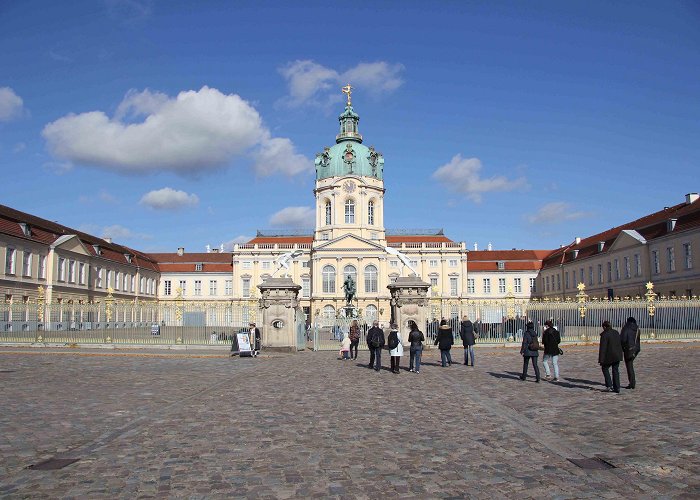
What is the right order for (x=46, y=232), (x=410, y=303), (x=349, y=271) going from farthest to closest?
(x=349, y=271) < (x=46, y=232) < (x=410, y=303)

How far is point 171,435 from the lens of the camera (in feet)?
28.2

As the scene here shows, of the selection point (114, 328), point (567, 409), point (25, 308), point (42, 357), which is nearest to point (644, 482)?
point (567, 409)

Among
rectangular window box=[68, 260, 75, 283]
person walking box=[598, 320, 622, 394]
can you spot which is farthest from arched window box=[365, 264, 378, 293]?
person walking box=[598, 320, 622, 394]

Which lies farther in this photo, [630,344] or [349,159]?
[349,159]

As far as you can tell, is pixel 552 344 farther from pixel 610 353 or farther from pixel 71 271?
pixel 71 271

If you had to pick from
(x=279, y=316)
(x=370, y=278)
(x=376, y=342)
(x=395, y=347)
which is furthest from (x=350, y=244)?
(x=395, y=347)

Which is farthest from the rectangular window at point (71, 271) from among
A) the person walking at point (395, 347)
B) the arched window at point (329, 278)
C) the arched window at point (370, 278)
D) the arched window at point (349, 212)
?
the person walking at point (395, 347)

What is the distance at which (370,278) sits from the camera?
7169 centimetres

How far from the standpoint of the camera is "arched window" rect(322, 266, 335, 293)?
71.8 m

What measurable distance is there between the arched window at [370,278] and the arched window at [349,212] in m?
6.00

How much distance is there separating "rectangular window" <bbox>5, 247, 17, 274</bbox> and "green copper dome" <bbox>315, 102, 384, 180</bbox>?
117 feet

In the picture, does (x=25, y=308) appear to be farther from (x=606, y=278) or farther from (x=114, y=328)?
(x=606, y=278)

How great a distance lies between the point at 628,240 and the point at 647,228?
2021 mm

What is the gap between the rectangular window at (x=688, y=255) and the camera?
1843 inches
